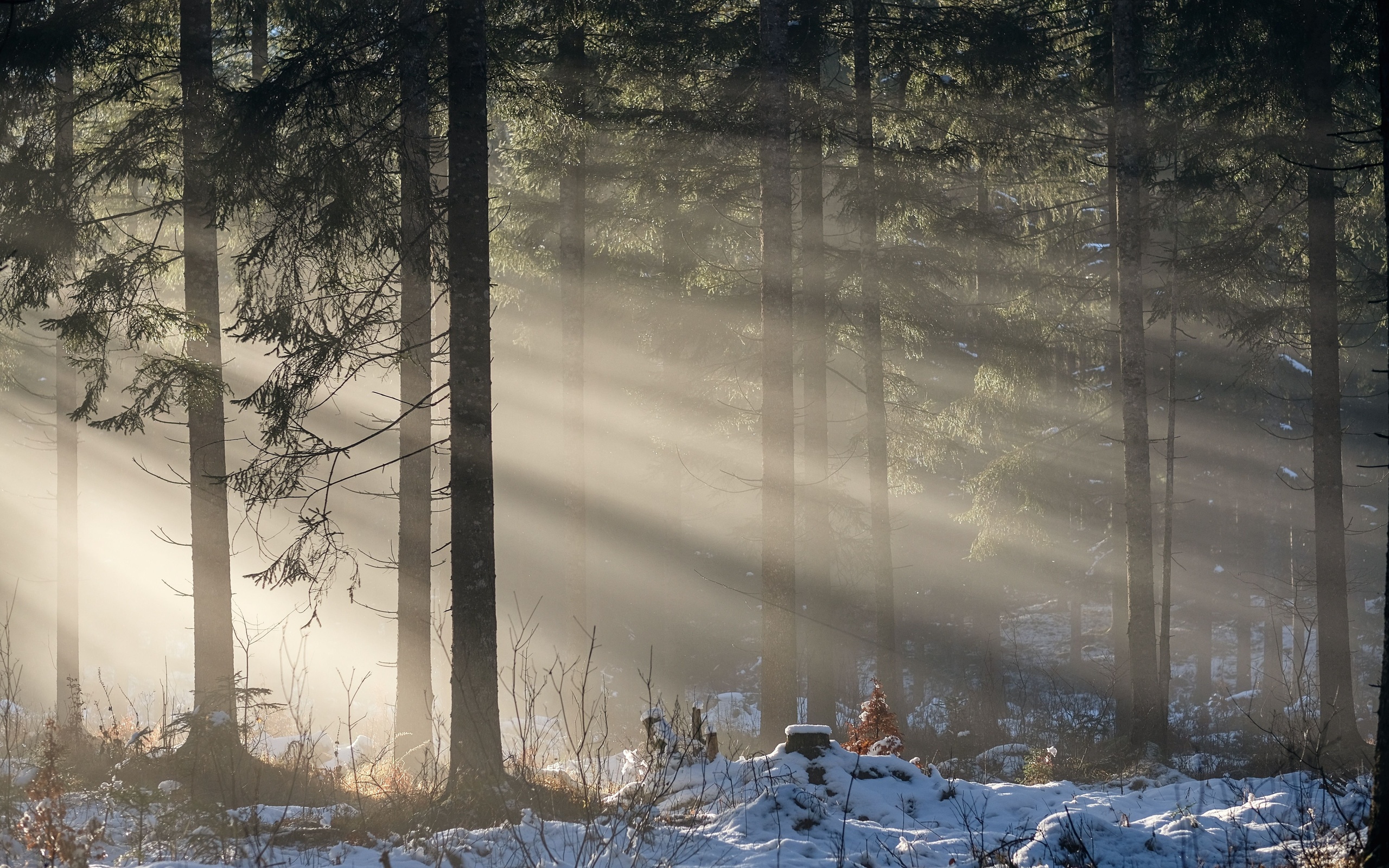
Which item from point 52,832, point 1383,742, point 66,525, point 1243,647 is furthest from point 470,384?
point 1243,647

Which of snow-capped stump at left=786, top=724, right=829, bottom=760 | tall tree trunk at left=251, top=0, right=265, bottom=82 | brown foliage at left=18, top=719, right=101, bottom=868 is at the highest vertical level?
tall tree trunk at left=251, top=0, right=265, bottom=82

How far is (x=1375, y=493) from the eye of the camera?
2764cm

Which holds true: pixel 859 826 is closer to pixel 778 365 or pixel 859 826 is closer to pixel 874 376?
pixel 778 365

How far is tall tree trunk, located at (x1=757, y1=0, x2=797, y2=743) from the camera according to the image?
1019cm

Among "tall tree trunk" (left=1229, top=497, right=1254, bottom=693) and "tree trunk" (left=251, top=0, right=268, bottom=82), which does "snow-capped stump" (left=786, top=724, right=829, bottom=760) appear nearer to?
"tree trunk" (left=251, top=0, right=268, bottom=82)

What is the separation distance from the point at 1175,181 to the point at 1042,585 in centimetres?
1982

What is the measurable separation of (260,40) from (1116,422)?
1749 cm

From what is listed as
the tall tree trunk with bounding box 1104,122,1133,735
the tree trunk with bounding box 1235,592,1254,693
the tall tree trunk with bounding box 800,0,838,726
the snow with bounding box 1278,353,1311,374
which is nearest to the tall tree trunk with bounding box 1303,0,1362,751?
the tall tree trunk with bounding box 1104,122,1133,735

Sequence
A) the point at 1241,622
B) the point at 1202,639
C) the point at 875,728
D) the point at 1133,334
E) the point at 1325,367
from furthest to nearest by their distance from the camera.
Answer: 1. the point at 1202,639
2. the point at 1241,622
3. the point at 1133,334
4. the point at 1325,367
5. the point at 875,728

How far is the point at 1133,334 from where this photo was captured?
1206 centimetres

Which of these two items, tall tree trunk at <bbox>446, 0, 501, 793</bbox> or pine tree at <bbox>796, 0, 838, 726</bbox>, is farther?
pine tree at <bbox>796, 0, 838, 726</bbox>

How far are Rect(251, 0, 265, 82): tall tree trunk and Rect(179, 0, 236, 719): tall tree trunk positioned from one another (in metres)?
2.16

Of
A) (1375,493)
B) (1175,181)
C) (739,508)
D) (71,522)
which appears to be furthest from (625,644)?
(1375,493)

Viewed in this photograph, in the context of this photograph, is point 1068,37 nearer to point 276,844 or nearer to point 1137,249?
point 1137,249
